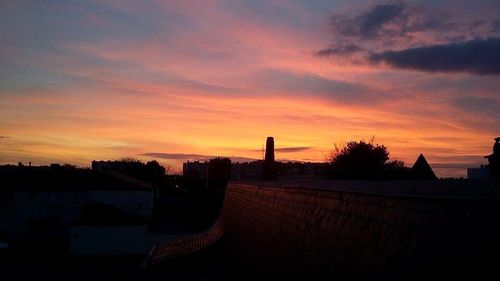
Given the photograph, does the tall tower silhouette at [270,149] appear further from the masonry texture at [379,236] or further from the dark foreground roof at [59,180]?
the masonry texture at [379,236]

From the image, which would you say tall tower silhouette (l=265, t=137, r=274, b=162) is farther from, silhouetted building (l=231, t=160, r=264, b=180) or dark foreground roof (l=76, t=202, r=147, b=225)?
silhouetted building (l=231, t=160, r=264, b=180)

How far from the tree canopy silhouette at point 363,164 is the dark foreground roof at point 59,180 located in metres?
20.3

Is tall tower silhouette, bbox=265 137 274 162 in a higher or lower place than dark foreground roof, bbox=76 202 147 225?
higher

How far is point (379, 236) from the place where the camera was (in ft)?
20.0

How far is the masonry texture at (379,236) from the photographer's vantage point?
14.0 ft

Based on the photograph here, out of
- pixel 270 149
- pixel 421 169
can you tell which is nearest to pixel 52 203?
pixel 270 149

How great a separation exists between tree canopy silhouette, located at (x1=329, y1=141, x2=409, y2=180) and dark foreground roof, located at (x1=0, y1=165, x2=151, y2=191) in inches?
798

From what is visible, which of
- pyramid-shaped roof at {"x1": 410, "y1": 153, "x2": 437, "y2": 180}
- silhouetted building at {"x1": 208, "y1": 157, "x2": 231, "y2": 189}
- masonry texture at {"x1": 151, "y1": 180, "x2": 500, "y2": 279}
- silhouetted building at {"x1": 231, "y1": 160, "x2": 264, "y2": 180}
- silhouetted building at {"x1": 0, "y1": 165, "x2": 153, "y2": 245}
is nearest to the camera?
masonry texture at {"x1": 151, "y1": 180, "x2": 500, "y2": 279}

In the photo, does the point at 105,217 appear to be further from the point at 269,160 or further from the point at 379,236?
the point at 379,236

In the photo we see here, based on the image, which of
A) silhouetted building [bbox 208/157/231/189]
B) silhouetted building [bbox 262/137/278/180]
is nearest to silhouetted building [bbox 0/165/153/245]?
silhouetted building [bbox 262/137/278/180]

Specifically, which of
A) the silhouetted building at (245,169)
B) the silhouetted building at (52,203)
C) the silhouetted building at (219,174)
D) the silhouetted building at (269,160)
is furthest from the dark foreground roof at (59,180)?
the silhouetted building at (245,169)

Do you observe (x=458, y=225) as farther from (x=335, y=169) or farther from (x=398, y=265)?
(x=335, y=169)

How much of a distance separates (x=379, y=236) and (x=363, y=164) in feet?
163

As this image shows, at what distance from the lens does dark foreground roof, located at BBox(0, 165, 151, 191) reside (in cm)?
5575
